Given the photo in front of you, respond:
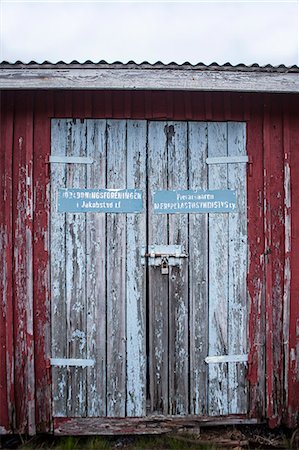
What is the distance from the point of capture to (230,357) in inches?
183

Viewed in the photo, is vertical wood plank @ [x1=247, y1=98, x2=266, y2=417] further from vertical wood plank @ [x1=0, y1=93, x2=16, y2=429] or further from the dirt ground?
vertical wood plank @ [x1=0, y1=93, x2=16, y2=429]

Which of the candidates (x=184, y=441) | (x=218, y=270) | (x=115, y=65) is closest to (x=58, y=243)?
(x=218, y=270)

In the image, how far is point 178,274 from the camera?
4621 mm

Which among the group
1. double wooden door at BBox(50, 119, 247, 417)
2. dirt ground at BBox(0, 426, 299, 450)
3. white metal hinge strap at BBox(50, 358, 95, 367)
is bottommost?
dirt ground at BBox(0, 426, 299, 450)

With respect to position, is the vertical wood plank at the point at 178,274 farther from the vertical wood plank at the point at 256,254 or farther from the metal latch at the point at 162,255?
the vertical wood plank at the point at 256,254

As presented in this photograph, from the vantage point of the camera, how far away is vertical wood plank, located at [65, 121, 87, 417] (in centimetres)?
460

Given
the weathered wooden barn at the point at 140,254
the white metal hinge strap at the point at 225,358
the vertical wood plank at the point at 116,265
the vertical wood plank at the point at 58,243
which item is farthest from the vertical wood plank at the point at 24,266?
the white metal hinge strap at the point at 225,358

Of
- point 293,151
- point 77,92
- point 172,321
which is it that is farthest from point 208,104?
point 172,321

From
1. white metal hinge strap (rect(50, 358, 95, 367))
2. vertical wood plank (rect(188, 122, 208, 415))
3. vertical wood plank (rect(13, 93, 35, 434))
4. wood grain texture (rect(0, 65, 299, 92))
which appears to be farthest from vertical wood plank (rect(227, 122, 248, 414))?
vertical wood plank (rect(13, 93, 35, 434))

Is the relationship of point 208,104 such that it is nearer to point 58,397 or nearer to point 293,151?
point 293,151

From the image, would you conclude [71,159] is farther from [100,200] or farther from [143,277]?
[143,277]

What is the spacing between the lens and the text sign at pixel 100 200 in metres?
4.60

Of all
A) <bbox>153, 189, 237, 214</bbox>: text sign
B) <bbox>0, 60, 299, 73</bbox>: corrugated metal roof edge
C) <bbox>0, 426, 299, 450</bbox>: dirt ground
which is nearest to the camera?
<bbox>0, 60, 299, 73</bbox>: corrugated metal roof edge

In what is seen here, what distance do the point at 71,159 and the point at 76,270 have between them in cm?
99
